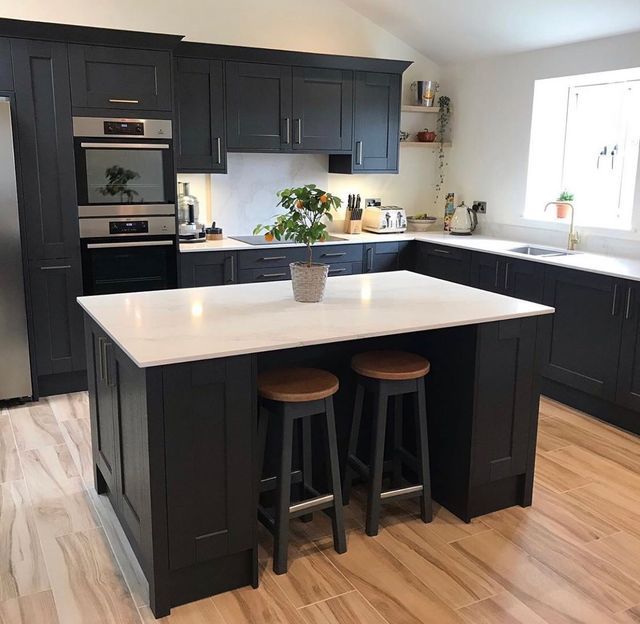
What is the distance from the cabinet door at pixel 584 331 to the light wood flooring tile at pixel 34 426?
2796 millimetres

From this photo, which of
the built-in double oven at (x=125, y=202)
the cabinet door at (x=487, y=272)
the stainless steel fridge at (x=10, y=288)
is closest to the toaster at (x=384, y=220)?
the cabinet door at (x=487, y=272)

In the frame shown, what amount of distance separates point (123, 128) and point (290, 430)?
2.53 metres

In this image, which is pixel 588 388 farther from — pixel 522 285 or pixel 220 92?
pixel 220 92

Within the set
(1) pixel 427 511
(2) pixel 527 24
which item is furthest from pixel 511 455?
(2) pixel 527 24

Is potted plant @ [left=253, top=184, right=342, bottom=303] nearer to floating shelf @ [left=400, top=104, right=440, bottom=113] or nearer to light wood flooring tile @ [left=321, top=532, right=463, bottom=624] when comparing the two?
light wood flooring tile @ [left=321, top=532, right=463, bottom=624]

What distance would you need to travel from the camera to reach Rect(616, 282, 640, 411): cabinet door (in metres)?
3.76

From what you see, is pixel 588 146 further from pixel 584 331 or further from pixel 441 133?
pixel 584 331

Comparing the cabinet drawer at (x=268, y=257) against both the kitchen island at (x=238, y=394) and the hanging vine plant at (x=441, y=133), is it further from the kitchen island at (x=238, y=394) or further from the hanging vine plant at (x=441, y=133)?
the hanging vine plant at (x=441, y=133)

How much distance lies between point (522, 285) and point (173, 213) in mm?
2268

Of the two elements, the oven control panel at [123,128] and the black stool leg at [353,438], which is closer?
the black stool leg at [353,438]

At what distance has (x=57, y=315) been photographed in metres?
Result: 4.25

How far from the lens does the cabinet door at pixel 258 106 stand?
482cm

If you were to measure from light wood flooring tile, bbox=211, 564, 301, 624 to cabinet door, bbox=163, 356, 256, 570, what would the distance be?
16 centimetres

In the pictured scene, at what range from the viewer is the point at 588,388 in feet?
13.4
